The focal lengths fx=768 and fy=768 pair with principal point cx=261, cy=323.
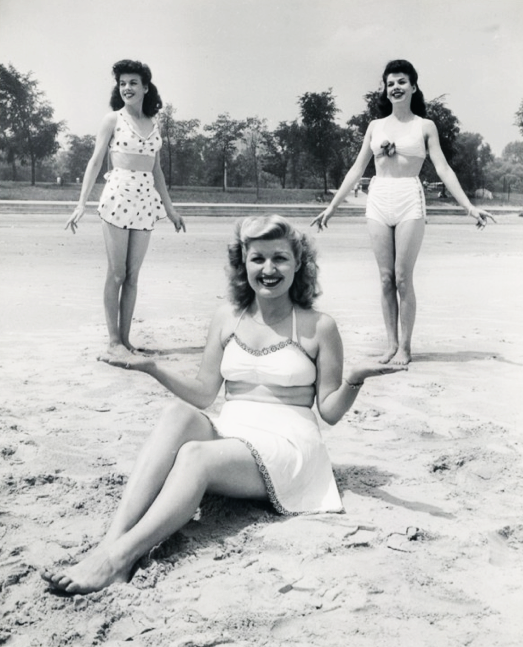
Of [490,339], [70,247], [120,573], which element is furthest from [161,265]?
[120,573]

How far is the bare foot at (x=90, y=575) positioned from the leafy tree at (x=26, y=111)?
23.8 ft

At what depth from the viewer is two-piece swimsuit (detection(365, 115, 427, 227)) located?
185 inches

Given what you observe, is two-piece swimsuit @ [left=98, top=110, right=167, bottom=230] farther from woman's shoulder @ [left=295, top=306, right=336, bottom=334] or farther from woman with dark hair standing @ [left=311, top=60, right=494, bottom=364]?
woman's shoulder @ [left=295, top=306, right=336, bottom=334]

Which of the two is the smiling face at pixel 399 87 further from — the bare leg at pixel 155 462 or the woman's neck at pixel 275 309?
the bare leg at pixel 155 462

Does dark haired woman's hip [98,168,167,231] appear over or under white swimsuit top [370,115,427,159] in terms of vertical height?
under

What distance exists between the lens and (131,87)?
4.74 metres

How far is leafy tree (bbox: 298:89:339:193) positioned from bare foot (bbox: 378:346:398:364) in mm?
5795

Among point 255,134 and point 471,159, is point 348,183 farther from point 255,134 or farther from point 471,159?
point 471,159

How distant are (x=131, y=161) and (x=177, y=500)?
3158 millimetres

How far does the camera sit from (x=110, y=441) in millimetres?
3289

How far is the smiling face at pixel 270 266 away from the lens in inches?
102

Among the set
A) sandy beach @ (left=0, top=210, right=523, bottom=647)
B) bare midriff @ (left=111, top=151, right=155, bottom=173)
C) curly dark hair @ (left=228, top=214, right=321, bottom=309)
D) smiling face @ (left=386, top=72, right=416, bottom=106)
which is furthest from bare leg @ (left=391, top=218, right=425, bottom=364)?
curly dark hair @ (left=228, top=214, right=321, bottom=309)

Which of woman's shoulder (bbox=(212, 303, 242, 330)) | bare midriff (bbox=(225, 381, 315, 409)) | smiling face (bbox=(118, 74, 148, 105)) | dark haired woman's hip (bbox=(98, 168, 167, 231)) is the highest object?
smiling face (bbox=(118, 74, 148, 105))

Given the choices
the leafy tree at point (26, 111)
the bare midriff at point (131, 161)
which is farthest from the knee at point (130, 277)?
the leafy tree at point (26, 111)
